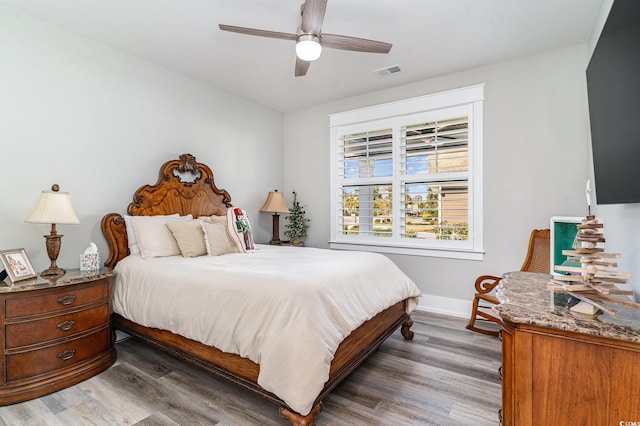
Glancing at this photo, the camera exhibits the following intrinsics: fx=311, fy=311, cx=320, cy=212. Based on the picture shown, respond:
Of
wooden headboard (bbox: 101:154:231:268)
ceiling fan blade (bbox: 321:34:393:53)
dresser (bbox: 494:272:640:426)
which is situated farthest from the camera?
wooden headboard (bbox: 101:154:231:268)

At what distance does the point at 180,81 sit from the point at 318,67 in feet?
5.37

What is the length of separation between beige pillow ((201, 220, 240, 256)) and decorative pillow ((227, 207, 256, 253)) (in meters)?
0.05

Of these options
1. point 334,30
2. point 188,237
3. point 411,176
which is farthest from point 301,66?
point 411,176

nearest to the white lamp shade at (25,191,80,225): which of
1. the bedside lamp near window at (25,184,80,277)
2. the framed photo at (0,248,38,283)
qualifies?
the bedside lamp near window at (25,184,80,277)

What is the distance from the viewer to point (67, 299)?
89.5 inches

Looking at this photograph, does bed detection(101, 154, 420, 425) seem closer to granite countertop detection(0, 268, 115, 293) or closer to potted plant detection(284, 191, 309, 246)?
granite countertop detection(0, 268, 115, 293)

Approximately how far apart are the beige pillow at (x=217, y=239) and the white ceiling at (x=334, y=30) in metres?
1.78

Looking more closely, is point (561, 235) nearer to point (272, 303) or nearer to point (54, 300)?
point (272, 303)

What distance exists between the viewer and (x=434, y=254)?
382 cm

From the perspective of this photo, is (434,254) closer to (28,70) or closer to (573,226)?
(573,226)

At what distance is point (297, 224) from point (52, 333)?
3.08 m

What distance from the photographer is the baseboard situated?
11.9 ft

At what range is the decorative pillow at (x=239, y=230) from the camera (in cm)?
329

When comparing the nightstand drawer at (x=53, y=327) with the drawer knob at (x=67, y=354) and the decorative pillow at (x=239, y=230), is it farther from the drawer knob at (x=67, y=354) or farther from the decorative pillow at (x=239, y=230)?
the decorative pillow at (x=239, y=230)
